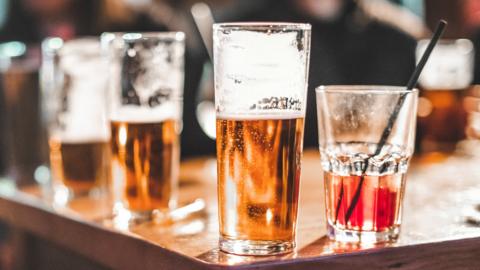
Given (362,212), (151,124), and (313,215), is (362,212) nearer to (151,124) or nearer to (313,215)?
(313,215)

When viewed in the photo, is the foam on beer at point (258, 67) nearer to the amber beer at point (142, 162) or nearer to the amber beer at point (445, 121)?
the amber beer at point (142, 162)

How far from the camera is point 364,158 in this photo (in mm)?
1090

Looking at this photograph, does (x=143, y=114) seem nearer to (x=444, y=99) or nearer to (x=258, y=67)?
(x=258, y=67)

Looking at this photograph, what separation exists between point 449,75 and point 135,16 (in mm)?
1810

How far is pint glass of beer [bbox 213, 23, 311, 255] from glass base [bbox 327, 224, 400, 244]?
0.09 meters

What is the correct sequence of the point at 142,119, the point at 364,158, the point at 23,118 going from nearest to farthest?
the point at 364,158
the point at 142,119
the point at 23,118

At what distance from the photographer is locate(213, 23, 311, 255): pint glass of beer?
3.19 ft

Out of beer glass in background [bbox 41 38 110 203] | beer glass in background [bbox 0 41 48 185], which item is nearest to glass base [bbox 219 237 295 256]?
beer glass in background [bbox 41 38 110 203]

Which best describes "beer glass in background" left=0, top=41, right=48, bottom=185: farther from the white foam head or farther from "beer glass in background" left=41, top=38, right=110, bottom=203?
the white foam head

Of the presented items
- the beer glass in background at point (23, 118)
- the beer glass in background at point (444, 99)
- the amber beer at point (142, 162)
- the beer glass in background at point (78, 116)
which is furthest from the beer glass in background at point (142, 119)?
the beer glass in background at point (444, 99)

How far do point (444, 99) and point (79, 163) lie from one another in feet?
3.16

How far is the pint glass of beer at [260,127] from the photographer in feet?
3.19

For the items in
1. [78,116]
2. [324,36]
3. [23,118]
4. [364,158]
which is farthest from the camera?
[324,36]

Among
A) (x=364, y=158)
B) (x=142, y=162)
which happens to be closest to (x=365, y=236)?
(x=364, y=158)
